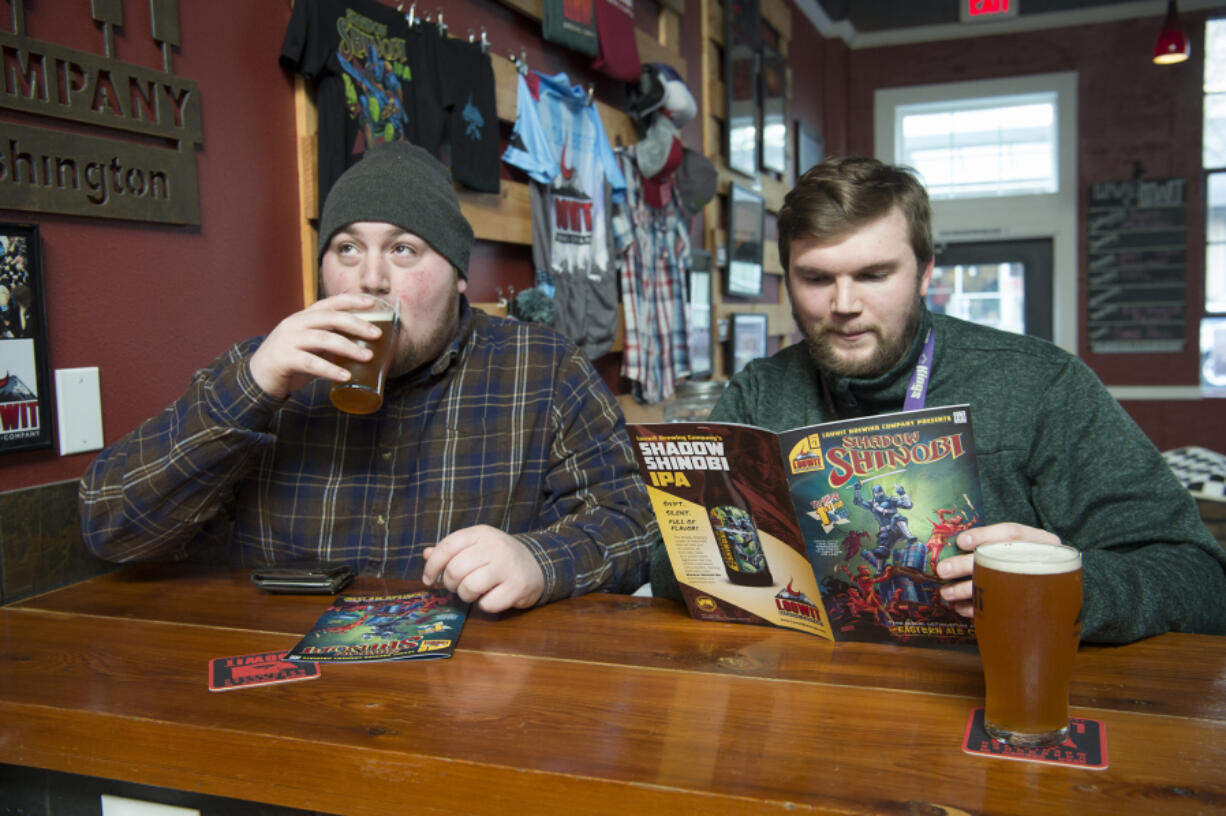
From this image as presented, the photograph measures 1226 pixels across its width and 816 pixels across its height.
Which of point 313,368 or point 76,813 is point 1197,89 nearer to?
point 313,368

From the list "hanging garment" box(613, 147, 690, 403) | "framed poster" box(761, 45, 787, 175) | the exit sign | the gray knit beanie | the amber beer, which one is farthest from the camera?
"framed poster" box(761, 45, 787, 175)

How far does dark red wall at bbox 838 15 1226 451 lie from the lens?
Answer: 21.6ft

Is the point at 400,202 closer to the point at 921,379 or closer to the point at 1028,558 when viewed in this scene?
the point at 921,379

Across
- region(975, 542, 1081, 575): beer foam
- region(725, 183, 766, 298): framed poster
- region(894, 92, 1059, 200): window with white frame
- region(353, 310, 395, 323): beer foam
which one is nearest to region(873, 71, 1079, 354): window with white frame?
region(894, 92, 1059, 200): window with white frame

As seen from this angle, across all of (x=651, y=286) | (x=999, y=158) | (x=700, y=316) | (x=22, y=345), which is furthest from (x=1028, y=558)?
(x=999, y=158)

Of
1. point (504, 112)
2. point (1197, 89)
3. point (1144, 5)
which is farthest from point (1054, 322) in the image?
point (504, 112)

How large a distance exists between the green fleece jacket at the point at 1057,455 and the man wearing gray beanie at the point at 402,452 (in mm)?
239

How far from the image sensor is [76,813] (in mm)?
1006

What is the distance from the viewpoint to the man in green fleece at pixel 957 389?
123 centimetres

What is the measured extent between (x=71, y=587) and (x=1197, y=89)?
753 centimetres

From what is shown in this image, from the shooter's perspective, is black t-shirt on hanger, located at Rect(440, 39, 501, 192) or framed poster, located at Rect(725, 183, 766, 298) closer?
black t-shirt on hanger, located at Rect(440, 39, 501, 192)

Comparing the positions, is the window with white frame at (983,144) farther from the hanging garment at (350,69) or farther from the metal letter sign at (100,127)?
the metal letter sign at (100,127)

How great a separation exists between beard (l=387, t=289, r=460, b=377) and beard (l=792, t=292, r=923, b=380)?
599mm

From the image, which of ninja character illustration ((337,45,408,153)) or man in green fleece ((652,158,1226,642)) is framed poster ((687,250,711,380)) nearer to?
ninja character illustration ((337,45,408,153))
